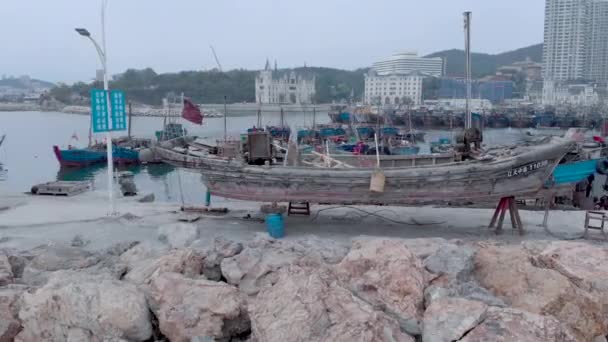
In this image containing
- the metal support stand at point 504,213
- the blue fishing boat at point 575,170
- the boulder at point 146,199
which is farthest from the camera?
the boulder at point 146,199

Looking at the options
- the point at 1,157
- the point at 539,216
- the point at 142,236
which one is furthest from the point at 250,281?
the point at 1,157

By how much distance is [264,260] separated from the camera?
224 inches

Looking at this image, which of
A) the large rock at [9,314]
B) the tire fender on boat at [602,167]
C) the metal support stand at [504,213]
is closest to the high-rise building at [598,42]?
the tire fender on boat at [602,167]

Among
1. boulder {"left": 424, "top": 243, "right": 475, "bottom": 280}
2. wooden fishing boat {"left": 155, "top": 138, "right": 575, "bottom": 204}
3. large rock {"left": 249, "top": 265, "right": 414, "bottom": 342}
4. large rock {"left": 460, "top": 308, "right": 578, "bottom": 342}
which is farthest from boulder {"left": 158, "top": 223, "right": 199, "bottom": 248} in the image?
large rock {"left": 460, "top": 308, "right": 578, "bottom": 342}

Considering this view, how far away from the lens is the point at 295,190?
33.2 feet

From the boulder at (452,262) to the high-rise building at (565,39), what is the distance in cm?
13761

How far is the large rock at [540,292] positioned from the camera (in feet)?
14.7

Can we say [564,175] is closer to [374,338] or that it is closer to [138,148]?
[374,338]

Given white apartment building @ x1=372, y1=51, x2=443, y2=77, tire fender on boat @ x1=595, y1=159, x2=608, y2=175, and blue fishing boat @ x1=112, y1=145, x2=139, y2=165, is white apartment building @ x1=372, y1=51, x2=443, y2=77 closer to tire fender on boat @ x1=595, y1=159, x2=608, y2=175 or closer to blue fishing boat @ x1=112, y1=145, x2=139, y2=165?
blue fishing boat @ x1=112, y1=145, x2=139, y2=165

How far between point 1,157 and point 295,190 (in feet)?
130

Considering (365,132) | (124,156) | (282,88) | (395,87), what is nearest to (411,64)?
(395,87)

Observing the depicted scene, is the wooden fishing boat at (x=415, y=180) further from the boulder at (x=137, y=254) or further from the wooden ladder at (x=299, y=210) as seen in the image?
the boulder at (x=137, y=254)

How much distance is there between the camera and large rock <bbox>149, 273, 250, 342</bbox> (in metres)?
4.55

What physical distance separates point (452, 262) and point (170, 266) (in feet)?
9.91
